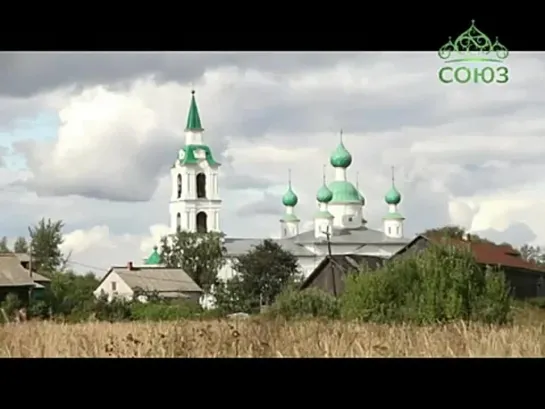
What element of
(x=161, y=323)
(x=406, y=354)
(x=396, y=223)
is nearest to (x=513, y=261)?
(x=396, y=223)

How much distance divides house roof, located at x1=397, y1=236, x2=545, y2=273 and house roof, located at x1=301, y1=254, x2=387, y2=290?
1.07 ft

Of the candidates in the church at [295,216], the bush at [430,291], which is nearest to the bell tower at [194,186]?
the church at [295,216]

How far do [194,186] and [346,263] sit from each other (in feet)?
4.06

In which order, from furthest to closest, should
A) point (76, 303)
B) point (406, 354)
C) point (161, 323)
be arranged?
point (76, 303) → point (161, 323) → point (406, 354)

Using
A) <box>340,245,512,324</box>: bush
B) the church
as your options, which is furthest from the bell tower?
<box>340,245,512,324</box>: bush

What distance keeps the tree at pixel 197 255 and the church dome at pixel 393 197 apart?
1.04 metres

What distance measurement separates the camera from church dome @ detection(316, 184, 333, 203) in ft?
19.4

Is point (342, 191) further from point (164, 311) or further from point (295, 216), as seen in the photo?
point (164, 311)

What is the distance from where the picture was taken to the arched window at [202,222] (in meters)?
6.18

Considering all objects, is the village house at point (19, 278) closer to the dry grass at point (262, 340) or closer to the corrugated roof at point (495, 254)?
the dry grass at point (262, 340)

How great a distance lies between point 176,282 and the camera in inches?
256

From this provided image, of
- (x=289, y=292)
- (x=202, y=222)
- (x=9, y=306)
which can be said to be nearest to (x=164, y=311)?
(x=202, y=222)
